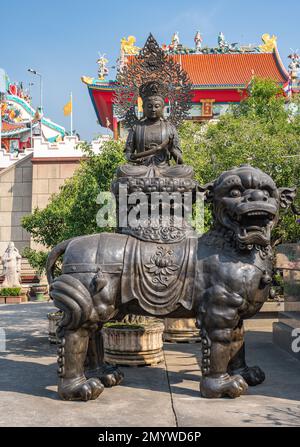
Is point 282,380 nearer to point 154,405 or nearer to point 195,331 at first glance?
point 154,405

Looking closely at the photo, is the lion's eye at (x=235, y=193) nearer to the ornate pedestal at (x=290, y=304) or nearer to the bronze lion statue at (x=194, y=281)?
the bronze lion statue at (x=194, y=281)

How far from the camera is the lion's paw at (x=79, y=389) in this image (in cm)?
431

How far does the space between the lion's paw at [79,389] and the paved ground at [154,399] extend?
7cm

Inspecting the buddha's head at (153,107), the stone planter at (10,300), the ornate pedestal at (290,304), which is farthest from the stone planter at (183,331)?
the stone planter at (10,300)

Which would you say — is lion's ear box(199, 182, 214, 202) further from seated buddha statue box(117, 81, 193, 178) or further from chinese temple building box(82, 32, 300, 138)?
chinese temple building box(82, 32, 300, 138)

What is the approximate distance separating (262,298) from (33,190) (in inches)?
835

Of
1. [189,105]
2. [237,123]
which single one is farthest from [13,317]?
[189,105]

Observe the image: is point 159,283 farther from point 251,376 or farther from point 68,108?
point 68,108

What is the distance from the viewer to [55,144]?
80.0 ft

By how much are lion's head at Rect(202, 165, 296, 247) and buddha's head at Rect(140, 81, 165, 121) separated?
1391 millimetres

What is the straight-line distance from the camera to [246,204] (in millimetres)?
4250

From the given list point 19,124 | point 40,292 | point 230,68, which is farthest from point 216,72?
point 19,124

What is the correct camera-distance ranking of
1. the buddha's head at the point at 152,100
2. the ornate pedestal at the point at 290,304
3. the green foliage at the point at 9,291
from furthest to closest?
the green foliage at the point at 9,291 → the ornate pedestal at the point at 290,304 → the buddha's head at the point at 152,100

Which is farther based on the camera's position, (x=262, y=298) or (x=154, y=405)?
(x=262, y=298)
